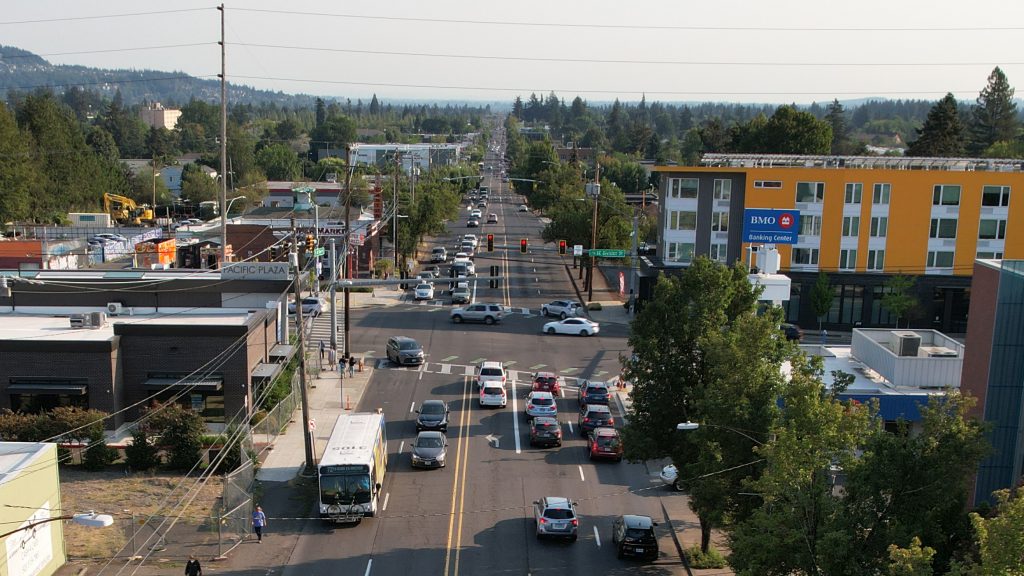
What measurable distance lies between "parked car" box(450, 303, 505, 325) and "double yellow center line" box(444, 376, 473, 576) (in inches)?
588

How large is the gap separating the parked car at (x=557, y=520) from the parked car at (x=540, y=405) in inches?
435

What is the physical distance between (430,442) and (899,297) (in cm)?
3942

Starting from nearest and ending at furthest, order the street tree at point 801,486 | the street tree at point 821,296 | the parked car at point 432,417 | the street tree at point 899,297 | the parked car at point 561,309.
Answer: the street tree at point 801,486 < the parked car at point 432,417 < the street tree at point 899,297 < the street tree at point 821,296 < the parked car at point 561,309

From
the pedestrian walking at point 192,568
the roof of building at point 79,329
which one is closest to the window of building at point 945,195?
the roof of building at point 79,329

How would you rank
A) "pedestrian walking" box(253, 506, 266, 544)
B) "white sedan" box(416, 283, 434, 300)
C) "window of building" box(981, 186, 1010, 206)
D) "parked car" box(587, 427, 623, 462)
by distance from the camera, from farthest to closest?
1. "white sedan" box(416, 283, 434, 300)
2. "window of building" box(981, 186, 1010, 206)
3. "parked car" box(587, 427, 623, 462)
4. "pedestrian walking" box(253, 506, 266, 544)

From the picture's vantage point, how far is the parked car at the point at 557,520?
27594 mm

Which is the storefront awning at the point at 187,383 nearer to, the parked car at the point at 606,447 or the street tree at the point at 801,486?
the parked car at the point at 606,447

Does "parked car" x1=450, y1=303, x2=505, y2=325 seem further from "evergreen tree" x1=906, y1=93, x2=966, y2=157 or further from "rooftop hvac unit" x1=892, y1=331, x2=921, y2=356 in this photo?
"evergreen tree" x1=906, y1=93, x2=966, y2=157

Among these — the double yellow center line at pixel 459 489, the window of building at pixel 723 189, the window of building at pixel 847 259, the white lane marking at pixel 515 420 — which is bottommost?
the double yellow center line at pixel 459 489

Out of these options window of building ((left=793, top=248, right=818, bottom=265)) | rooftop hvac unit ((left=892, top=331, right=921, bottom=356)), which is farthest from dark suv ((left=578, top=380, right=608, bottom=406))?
window of building ((left=793, top=248, right=818, bottom=265))

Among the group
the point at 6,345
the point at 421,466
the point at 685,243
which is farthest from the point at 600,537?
the point at 685,243

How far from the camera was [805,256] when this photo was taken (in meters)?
64.6

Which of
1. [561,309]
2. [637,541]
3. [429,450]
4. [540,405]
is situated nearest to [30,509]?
[429,450]

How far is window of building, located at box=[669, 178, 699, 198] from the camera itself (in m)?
64.2
